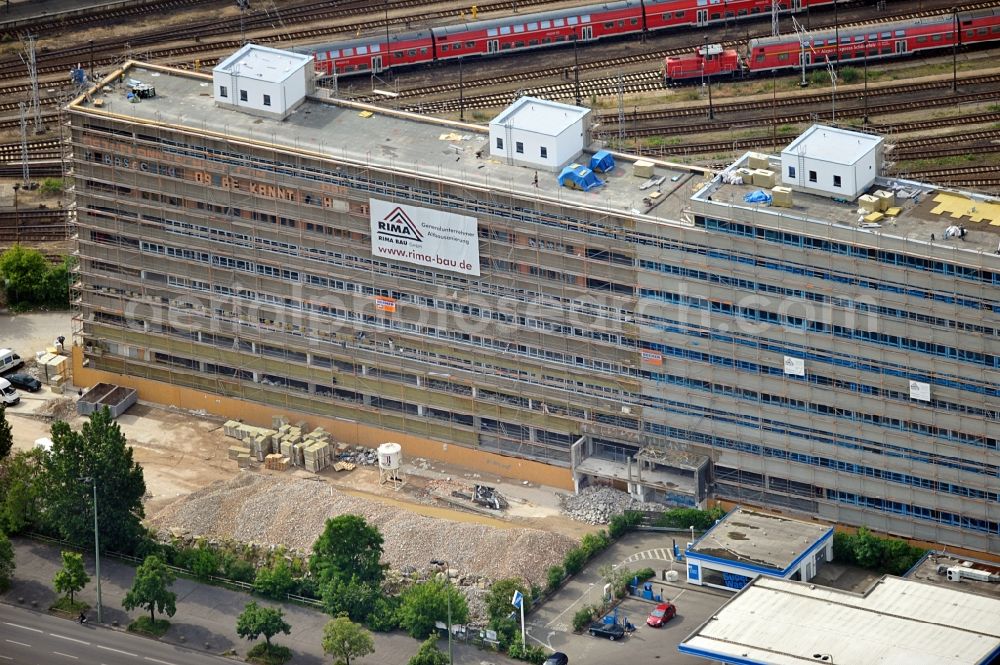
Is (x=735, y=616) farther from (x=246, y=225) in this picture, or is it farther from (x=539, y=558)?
(x=246, y=225)

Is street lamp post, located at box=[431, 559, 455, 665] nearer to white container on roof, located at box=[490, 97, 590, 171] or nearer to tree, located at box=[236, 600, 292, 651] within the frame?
tree, located at box=[236, 600, 292, 651]

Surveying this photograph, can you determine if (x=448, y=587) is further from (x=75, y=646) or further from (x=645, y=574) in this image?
(x=75, y=646)

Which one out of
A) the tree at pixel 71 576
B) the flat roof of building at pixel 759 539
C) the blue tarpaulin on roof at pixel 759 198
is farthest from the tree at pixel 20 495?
the blue tarpaulin on roof at pixel 759 198

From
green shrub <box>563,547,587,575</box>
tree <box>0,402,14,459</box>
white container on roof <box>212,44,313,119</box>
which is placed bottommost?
green shrub <box>563,547,587,575</box>

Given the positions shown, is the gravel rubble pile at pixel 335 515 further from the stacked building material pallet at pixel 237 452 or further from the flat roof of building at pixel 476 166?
the flat roof of building at pixel 476 166

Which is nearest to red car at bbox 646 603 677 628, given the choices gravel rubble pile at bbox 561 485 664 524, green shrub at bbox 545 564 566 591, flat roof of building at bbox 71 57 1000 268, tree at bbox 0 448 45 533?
green shrub at bbox 545 564 566 591

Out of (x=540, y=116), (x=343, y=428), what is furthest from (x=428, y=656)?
(x=540, y=116)
